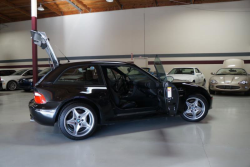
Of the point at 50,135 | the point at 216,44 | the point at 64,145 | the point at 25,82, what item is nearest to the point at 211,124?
the point at 64,145

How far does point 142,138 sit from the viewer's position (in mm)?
2951

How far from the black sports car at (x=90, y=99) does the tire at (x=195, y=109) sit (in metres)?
0.03

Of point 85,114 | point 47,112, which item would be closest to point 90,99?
point 85,114

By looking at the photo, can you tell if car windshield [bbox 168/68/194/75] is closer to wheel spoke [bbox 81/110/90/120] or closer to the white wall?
the white wall

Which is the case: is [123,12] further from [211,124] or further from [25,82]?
[211,124]

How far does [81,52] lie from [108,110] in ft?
36.9

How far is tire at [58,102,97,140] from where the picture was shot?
2822 mm

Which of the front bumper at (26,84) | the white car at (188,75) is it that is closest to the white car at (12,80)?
the front bumper at (26,84)

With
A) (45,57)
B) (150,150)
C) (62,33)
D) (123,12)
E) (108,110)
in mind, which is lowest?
(150,150)

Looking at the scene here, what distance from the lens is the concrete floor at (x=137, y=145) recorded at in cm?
221

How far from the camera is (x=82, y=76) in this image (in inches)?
122

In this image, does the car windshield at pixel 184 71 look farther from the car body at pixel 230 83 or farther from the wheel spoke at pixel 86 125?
the wheel spoke at pixel 86 125

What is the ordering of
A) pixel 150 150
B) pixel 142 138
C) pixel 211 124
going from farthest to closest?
pixel 211 124 < pixel 142 138 < pixel 150 150

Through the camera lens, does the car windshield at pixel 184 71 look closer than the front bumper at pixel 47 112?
No
